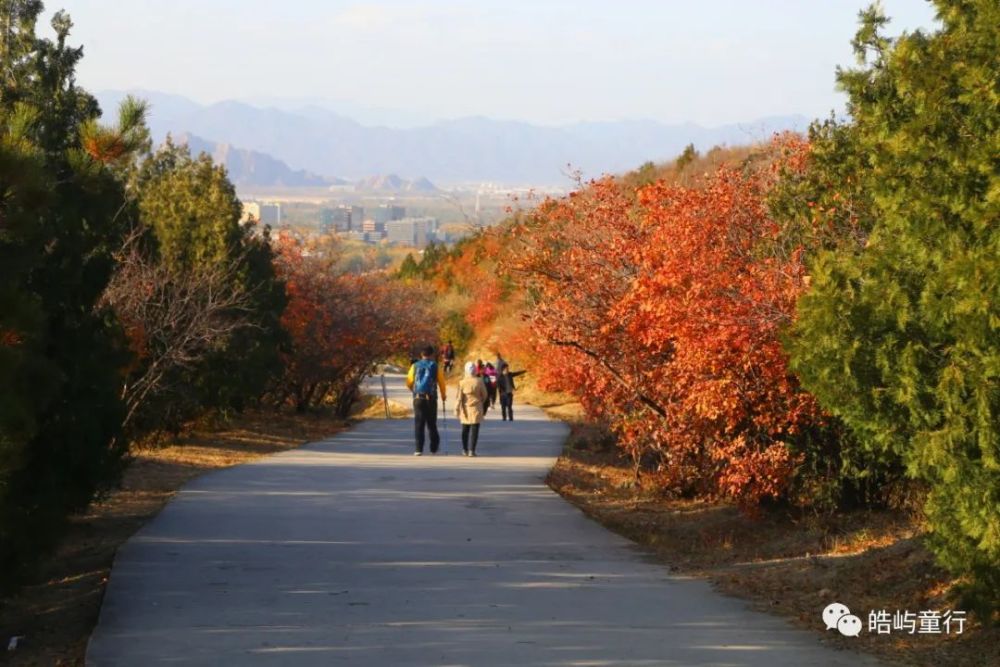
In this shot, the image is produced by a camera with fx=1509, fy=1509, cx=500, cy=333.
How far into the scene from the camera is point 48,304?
462 inches

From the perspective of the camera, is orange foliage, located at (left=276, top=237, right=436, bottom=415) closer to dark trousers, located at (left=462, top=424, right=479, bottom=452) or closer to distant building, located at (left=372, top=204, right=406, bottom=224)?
dark trousers, located at (left=462, top=424, right=479, bottom=452)

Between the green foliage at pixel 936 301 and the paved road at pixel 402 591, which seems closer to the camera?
the green foliage at pixel 936 301

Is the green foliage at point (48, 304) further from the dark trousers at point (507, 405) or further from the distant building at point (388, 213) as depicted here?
the distant building at point (388, 213)

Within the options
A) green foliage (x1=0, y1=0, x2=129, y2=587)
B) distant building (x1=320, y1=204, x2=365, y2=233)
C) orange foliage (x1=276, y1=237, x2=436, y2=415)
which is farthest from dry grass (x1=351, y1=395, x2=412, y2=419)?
distant building (x1=320, y1=204, x2=365, y2=233)

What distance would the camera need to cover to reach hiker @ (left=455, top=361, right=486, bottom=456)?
23500mm

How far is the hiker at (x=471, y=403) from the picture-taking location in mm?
23500

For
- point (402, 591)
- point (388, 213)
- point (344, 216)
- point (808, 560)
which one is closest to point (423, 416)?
point (808, 560)

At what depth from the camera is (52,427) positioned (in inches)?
477

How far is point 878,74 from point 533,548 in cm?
526

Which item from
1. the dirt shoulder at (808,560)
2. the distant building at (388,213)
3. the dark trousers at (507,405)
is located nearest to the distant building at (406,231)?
the distant building at (388,213)

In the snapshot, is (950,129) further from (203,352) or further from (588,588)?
(203,352)

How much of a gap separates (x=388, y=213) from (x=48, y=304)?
180 meters

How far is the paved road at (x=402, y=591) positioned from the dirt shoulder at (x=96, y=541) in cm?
31

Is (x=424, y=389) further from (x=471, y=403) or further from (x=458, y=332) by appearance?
(x=458, y=332)
